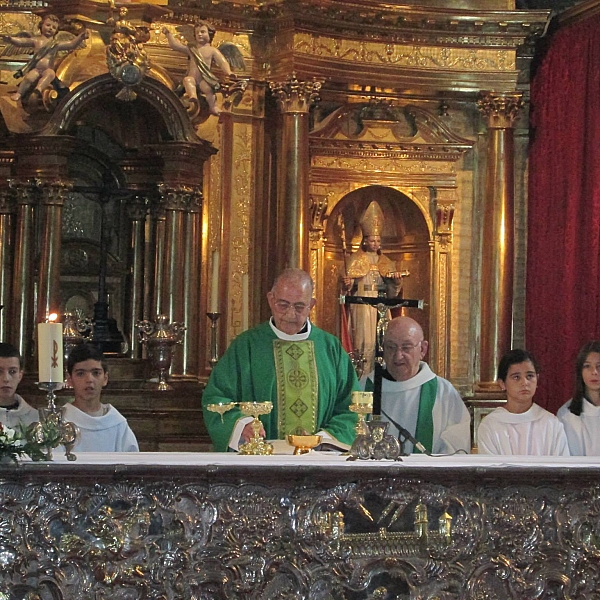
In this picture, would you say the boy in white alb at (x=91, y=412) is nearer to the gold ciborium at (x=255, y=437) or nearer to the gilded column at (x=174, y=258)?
the gold ciborium at (x=255, y=437)

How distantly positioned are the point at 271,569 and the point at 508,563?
106 centimetres

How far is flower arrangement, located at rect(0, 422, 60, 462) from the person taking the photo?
5570mm

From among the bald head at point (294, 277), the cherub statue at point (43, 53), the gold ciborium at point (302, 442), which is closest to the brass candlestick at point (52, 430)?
the gold ciborium at point (302, 442)

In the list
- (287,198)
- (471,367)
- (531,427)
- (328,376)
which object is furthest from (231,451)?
(471,367)

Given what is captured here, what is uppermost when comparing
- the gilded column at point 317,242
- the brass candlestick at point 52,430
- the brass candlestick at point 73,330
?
the gilded column at point 317,242

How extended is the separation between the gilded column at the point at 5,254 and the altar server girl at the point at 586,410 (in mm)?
5537

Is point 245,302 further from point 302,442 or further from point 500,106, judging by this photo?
point 302,442

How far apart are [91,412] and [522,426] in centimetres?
228

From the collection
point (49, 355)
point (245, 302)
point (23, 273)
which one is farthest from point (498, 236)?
point (49, 355)

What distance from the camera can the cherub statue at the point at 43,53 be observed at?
35.1 ft

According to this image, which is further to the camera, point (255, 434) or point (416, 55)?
point (416, 55)

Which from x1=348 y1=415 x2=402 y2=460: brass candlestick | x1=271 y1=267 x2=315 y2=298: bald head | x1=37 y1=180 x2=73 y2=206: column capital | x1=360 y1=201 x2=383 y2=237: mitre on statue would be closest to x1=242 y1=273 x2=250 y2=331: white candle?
x1=360 y1=201 x2=383 y2=237: mitre on statue

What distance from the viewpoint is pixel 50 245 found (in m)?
10.9

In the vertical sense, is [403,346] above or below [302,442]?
above
